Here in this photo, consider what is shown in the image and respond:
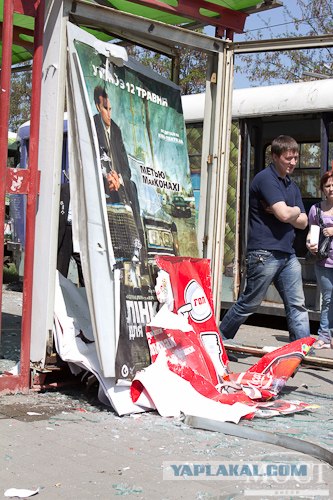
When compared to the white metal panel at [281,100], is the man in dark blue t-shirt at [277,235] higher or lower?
lower

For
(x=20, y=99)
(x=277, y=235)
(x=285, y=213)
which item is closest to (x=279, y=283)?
(x=277, y=235)

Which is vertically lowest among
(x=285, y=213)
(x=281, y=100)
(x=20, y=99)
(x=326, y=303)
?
(x=326, y=303)

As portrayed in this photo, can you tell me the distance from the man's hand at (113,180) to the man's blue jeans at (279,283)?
202 cm

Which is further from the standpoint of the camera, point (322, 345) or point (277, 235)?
point (322, 345)

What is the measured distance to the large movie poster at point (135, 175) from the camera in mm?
5867

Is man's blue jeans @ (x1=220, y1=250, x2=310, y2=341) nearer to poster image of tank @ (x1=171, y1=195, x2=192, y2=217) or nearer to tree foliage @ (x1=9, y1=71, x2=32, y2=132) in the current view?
poster image of tank @ (x1=171, y1=195, x2=192, y2=217)

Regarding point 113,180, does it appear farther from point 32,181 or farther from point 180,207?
point 180,207

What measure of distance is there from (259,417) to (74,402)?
1292mm

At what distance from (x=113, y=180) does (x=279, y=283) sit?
2401 mm

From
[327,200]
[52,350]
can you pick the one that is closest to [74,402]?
[52,350]

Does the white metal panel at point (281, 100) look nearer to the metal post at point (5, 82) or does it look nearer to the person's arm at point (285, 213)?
the person's arm at point (285, 213)

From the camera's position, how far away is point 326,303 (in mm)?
9484

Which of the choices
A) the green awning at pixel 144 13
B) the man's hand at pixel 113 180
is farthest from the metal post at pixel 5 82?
the green awning at pixel 144 13

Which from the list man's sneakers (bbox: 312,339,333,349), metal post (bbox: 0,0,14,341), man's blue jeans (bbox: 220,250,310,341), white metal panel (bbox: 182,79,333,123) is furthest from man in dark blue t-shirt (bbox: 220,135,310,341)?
white metal panel (bbox: 182,79,333,123)
